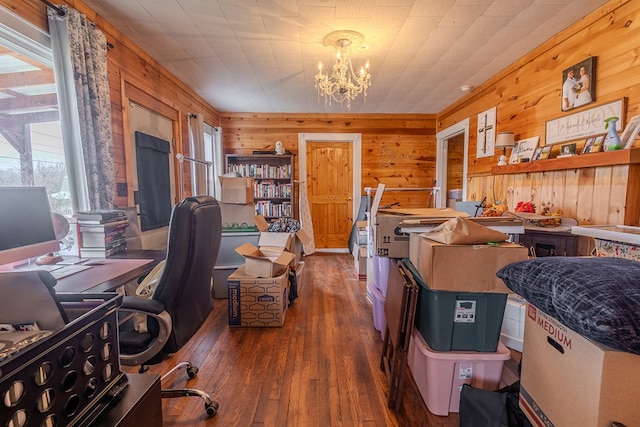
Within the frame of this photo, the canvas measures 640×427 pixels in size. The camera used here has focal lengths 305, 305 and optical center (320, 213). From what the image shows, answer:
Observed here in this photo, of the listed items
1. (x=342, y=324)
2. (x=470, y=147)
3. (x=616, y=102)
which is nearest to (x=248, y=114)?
(x=470, y=147)

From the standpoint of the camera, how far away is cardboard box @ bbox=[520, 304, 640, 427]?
0.74 m

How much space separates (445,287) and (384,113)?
4.33 metres

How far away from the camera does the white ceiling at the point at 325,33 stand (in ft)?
6.92

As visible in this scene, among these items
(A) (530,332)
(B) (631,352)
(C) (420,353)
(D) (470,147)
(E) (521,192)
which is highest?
(D) (470,147)

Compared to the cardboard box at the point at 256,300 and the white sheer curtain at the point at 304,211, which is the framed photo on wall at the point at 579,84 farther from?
the white sheer curtain at the point at 304,211

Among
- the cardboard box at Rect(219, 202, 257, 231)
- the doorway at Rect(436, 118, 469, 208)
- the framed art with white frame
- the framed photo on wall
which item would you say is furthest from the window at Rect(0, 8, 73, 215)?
the doorway at Rect(436, 118, 469, 208)

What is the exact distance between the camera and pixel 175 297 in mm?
1356

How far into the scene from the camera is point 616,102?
206 centimetres

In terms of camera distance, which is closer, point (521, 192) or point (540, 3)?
point (540, 3)

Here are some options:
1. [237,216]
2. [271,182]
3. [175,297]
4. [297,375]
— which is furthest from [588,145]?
[271,182]

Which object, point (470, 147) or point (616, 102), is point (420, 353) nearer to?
point (616, 102)

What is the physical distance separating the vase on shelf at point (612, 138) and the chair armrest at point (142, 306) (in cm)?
280

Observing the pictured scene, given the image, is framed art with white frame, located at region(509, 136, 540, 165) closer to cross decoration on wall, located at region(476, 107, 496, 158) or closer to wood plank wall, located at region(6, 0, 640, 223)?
wood plank wall, located at region(6, 0, 640, 223)

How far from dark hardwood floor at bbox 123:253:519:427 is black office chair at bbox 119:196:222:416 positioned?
0.48 metres
